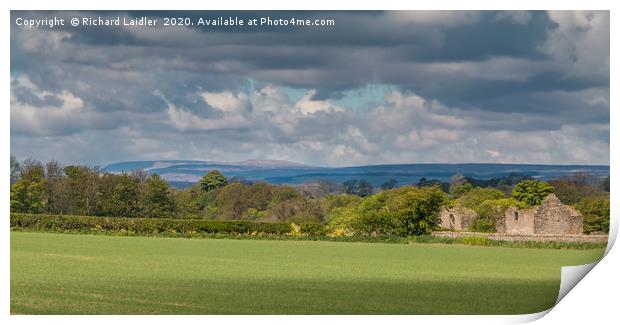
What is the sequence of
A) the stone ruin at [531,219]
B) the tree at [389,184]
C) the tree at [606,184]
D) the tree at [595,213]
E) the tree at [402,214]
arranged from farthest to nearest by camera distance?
the tree at [402,214] → the stone ruin at [531,219] → the tree at [389,184] → the tree at [595,213] → the tree at [606,184]

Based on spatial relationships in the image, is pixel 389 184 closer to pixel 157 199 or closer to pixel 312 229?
pixel 312 229

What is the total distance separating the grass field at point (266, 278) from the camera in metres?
16.8

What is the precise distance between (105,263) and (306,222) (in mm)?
9163

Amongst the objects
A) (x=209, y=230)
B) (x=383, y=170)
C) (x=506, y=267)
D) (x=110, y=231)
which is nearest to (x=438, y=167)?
(x=383, y=170)

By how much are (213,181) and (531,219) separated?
10.4 metres

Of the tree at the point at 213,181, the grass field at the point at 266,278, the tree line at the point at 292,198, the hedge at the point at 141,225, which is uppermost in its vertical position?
the tree at the point at 213,181

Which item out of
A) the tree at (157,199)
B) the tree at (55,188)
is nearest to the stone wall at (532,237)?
the tree at (157,199)

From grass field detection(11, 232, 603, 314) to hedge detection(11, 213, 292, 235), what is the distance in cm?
30

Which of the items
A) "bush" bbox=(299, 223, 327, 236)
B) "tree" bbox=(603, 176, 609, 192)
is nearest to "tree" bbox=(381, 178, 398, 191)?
"bush" bbox=(299, 223, 327, 236)

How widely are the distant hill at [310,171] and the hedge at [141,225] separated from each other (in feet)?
10.7

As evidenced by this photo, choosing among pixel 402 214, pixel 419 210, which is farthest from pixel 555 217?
pixel 402 214

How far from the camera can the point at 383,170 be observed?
25891 millimetres

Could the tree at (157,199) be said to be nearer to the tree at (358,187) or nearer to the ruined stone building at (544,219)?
the tree at (358,187)

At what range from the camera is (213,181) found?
23734mm
